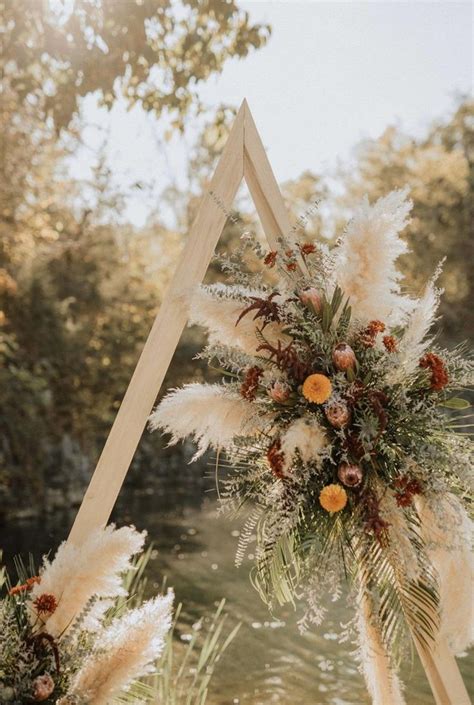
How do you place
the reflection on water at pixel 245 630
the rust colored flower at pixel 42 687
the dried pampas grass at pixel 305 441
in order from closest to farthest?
the dried pampas grass at pixel 305 441, the rust colored flower at pixel 42 687, the reflection on water at pixel 245 630

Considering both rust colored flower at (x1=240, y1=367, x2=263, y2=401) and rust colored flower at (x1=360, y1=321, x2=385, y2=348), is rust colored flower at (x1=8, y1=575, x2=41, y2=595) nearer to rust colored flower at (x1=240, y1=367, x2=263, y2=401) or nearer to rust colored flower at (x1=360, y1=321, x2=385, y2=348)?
rust colored flower at (x1=240, y1=367, x2=263, y2=401)

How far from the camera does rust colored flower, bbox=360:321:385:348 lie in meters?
2.76

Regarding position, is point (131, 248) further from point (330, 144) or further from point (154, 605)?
point (154, 605)

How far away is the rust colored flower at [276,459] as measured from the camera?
106 inches

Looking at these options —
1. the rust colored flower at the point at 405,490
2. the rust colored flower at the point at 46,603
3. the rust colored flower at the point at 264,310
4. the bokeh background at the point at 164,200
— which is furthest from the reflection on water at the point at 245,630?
the rust colored flower at the point at 264,310

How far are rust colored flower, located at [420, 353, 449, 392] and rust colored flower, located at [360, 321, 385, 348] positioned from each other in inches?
6.6

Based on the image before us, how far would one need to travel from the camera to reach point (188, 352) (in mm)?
19422

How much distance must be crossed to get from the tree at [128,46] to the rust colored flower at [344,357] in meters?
2.30

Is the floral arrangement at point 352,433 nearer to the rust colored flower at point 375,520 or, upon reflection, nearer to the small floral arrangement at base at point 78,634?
the rust colored flower at point 375,520

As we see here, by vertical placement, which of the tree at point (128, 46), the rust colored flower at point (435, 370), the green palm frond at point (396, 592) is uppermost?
the tree at point (128, 46)

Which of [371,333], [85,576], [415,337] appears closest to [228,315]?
[371,333]

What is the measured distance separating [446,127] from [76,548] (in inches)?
960

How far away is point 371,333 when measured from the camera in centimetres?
277

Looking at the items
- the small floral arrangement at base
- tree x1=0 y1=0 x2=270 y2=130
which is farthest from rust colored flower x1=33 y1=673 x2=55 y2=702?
tree x1=0 y1=0 x2=270 y2=130
